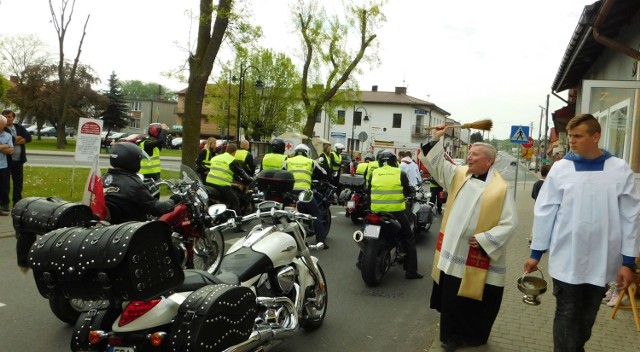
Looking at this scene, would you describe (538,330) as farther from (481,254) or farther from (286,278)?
(286,278)

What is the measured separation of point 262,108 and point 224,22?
3599cm

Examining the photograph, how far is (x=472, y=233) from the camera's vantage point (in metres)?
4.38

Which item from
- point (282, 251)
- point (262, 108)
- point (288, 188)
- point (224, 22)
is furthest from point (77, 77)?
point (282, 251)

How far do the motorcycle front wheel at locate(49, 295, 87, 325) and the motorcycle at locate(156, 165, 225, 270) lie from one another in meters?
1.30

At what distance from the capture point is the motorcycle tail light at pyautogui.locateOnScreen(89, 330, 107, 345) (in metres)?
2.81

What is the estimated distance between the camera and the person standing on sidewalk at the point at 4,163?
31.2 ft

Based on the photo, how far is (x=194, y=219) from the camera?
6242mm

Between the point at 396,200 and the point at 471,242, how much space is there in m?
2.75

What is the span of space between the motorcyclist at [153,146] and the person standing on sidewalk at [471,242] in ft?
18.2

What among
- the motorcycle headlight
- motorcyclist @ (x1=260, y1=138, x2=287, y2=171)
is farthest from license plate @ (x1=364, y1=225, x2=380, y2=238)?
motorcyclist @ (x1=260, y1=138, x2=287, y2=171)

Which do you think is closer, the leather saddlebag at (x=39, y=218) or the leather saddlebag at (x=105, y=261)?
the leather saddlebag at (x=105, y=261)

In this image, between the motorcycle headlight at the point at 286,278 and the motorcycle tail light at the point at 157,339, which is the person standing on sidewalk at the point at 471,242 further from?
the motorcycle tail light at the point at 157,339

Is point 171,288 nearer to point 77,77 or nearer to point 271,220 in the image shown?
point 271,220

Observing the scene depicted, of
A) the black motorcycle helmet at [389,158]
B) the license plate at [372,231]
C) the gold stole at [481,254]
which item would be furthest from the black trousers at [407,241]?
the gold stole at [481,254]
